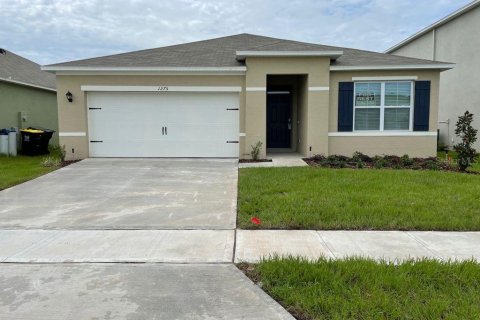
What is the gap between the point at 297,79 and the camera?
14469mm

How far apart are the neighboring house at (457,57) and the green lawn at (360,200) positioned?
9.09 metres

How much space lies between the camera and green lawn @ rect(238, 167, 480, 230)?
18.5 ft

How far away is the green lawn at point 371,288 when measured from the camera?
10.3 feet

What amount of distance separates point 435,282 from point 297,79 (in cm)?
1161

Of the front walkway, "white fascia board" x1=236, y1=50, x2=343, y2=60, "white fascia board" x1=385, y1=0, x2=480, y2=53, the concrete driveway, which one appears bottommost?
the concrete driveway

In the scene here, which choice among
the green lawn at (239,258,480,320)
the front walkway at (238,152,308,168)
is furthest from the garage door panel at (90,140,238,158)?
the green lawn at (239,258,480,320)

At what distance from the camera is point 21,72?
18156 millimetres

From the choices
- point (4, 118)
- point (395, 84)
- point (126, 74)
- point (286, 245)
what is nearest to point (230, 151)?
point (126, 74)

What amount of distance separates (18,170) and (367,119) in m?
11.0

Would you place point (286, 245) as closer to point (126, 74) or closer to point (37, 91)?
point (126, 74)

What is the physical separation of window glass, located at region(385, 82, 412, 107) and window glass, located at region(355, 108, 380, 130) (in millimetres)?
518

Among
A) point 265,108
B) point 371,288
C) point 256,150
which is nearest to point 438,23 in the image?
point 265,108

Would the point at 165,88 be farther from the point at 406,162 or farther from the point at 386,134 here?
the point at 406,162

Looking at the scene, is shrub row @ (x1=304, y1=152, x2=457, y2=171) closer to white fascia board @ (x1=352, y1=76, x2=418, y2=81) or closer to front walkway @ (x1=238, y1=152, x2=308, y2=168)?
front walkway @ (x1=238, y1=152, x2=308, y2=168)
